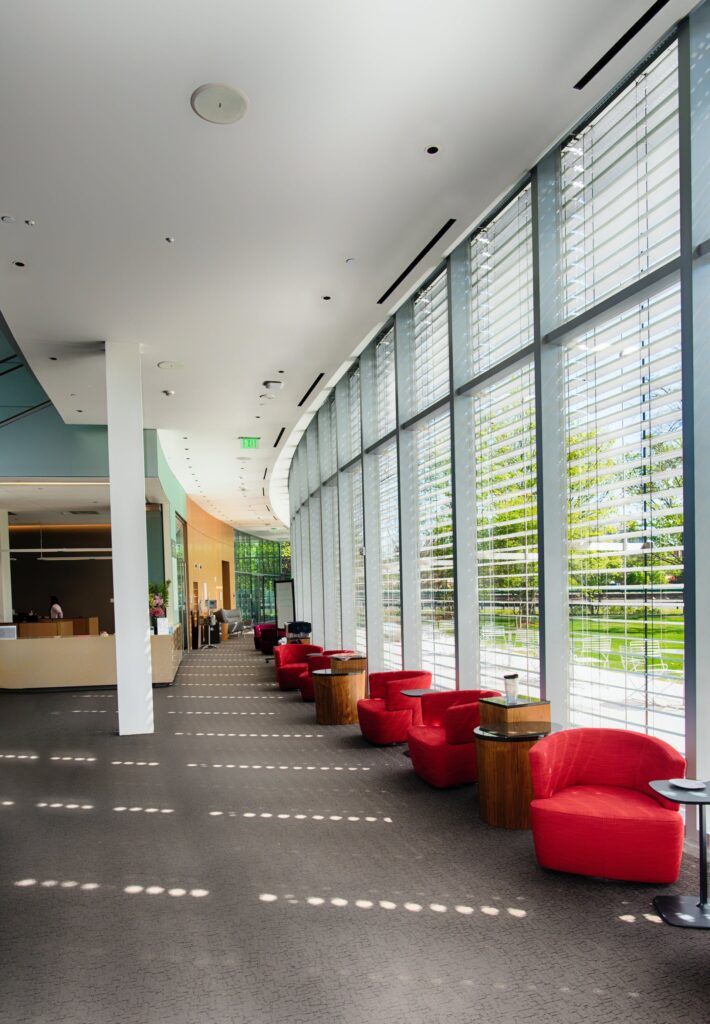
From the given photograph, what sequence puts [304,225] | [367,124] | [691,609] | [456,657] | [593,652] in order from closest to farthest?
[691,609], [367,124], [593,652], [304,225], [456,657]

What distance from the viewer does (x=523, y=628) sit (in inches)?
249

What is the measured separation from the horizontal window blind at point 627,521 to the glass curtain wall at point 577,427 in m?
0.01

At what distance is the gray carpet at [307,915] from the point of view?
3.05 m

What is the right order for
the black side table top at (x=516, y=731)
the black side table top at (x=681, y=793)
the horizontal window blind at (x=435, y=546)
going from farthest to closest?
the horizontal window blind at (x=435, y=546), the black side table top at (x=516, y=731), the black side table top at (x=681, y=793)

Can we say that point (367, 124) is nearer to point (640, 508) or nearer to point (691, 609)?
point (640, 508)

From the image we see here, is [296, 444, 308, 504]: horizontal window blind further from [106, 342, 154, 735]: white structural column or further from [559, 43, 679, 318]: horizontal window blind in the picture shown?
[559, 43, 679, 318]: horizontal window blind

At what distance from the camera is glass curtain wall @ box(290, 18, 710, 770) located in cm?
464

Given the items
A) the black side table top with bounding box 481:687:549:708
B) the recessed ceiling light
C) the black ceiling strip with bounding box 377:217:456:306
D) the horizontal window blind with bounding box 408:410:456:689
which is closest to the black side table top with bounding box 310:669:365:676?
the horizontal window blind with bounding box 408:410:456:689

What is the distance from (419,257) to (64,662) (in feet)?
32.4

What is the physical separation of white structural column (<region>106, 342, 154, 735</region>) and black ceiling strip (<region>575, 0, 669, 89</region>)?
6303 mm

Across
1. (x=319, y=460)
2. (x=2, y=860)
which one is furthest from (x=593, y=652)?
(x=319, y=460)

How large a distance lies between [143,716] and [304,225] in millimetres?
6090

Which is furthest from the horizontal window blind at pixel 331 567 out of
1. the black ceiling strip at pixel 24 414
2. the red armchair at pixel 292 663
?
the black ceiling strip at pixel 24 414

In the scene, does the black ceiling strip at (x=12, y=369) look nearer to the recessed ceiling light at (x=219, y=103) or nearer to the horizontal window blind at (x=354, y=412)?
the horizontal window blind at (x=354, y=412)
